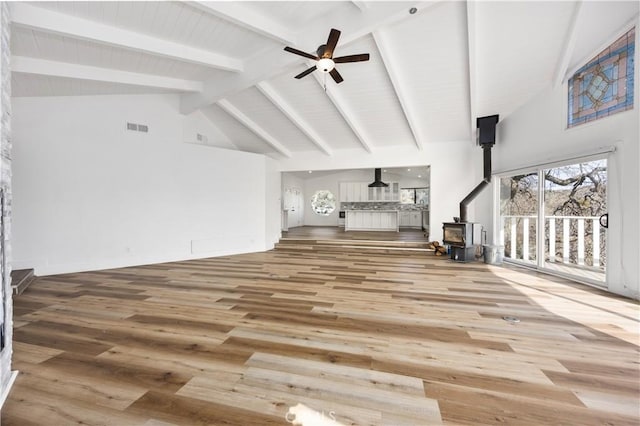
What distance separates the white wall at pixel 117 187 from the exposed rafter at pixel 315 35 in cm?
157

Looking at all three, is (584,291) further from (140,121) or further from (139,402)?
(140,121)

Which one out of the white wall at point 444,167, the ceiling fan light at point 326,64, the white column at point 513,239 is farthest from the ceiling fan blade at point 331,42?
the white column at point 513,239

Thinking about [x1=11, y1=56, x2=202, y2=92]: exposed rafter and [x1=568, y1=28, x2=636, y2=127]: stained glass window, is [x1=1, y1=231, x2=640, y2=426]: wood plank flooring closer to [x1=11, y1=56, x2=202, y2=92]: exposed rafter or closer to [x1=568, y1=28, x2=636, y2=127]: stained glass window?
[x1=568, y1=28, x2=636, y2=127]: stained glass window

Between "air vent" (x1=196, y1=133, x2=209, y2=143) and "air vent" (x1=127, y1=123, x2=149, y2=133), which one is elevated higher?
"air vent" (x1=196, y1=133, x2=209, y2=143)

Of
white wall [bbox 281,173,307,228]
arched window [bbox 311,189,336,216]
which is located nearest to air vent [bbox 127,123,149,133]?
white wall [bbox 281,173,307,228]

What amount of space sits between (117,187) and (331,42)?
4647 mm

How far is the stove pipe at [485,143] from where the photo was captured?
17.6 feet

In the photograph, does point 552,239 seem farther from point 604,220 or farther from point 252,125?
point 252,125

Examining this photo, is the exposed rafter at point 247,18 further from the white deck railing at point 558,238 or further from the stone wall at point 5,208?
the white deck railing at point 558,238

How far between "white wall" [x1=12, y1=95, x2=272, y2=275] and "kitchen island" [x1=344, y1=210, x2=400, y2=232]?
16.4ft

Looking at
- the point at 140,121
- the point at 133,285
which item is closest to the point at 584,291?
the point at 133,285

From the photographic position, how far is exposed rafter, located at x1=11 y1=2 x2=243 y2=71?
275 centimetres

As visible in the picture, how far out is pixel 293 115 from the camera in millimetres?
5621

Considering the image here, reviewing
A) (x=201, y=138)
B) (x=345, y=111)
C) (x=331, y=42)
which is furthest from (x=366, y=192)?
(x=331, y=42)
